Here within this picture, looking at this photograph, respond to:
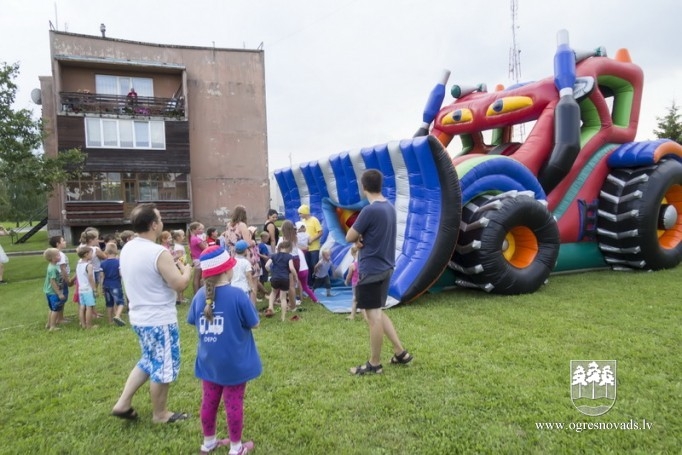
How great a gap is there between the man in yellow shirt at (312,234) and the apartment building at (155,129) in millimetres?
16009

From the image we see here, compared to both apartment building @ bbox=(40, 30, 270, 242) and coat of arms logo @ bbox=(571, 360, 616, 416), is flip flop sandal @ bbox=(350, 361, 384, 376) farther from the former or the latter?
apartment building @ bbox=(40, 30, 270, 242)

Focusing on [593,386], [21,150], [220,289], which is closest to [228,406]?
[220,289]

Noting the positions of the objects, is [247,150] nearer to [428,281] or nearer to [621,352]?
[428,281]

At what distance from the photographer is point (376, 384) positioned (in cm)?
324

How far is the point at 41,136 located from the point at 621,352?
15.1 meters

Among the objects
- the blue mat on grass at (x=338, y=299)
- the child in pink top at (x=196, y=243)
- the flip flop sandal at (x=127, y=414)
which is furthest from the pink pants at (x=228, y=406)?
the child in pink top at (x=196, y=243)

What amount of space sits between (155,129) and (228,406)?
843 inches

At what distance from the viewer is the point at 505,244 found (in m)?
6.13

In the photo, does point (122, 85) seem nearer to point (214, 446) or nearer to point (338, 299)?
point (338, 299)

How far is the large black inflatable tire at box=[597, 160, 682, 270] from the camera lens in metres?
7.00

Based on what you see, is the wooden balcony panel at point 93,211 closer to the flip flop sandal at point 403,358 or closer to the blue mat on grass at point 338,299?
the blue mat on grass at point 338,299

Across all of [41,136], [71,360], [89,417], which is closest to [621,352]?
[89,417]

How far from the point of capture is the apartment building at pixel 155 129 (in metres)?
20.1

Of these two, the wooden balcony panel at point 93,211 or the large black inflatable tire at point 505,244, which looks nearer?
the large black inflatable tire at point 505,244
